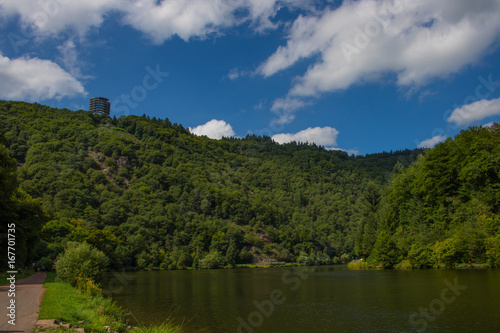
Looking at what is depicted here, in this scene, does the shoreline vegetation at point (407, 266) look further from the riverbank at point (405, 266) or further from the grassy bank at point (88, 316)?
the grassy bank at point (88, 316)

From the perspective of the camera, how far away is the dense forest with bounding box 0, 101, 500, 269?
202 feet

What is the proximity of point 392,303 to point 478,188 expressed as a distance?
48.8 m

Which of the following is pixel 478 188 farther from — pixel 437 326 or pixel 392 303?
pixel 437 326

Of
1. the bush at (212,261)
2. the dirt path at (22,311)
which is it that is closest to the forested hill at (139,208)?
the bush at (212,261)

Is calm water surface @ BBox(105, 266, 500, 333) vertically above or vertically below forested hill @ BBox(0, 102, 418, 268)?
below

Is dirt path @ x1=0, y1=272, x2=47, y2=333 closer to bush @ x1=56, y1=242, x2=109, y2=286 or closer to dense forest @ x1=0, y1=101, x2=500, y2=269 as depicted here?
bush @ x1=56, y1=242, x2=109, y2=286

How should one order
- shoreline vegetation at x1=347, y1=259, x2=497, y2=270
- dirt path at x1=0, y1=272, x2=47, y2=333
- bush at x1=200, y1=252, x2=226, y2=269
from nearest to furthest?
1. dirt path at x1=0, y1=272, x2=47, y2=333
2. shoreline vegetation at x1=347, y1=259, x2=497, y2=270
3. bush at x1=200, y1=252, x2=226, y2=269

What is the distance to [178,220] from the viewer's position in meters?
157

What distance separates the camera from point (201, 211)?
17825 centimetres

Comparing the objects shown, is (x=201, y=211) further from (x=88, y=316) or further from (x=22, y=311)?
(x=22, y=311)

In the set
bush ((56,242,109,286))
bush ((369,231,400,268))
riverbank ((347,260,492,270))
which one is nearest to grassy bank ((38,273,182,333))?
bush ((56,242,109,286))

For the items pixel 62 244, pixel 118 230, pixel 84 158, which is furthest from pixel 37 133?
pixel 62 244

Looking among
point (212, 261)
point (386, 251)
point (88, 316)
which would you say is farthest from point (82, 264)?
point (212, 261)

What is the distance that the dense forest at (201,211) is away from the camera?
2425 inches
